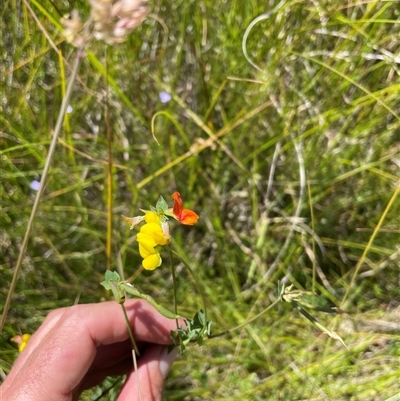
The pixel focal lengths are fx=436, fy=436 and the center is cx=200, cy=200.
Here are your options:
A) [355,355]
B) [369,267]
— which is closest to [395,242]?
[369,267]

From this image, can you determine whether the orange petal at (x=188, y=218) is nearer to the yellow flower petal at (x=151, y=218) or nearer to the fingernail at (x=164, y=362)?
the yellow flower petal at (x=151, y=218)

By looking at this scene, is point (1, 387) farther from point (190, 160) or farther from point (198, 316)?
point (190, 160)

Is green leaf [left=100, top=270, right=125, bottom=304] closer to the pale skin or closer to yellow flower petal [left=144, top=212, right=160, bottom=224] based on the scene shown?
yellow flower petal [left=144, top=212, right=160, bottom=224]

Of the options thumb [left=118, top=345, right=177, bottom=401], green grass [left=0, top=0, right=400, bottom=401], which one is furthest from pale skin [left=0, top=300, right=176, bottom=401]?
green grass [left=0, top=0, right=400, bottom=401]

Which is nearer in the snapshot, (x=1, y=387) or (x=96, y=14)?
(x=96, y=14)

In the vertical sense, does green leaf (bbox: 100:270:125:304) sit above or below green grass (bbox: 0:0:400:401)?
above

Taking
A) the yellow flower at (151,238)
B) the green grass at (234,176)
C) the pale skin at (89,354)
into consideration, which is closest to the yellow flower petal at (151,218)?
the yellow flower at (151,238)
